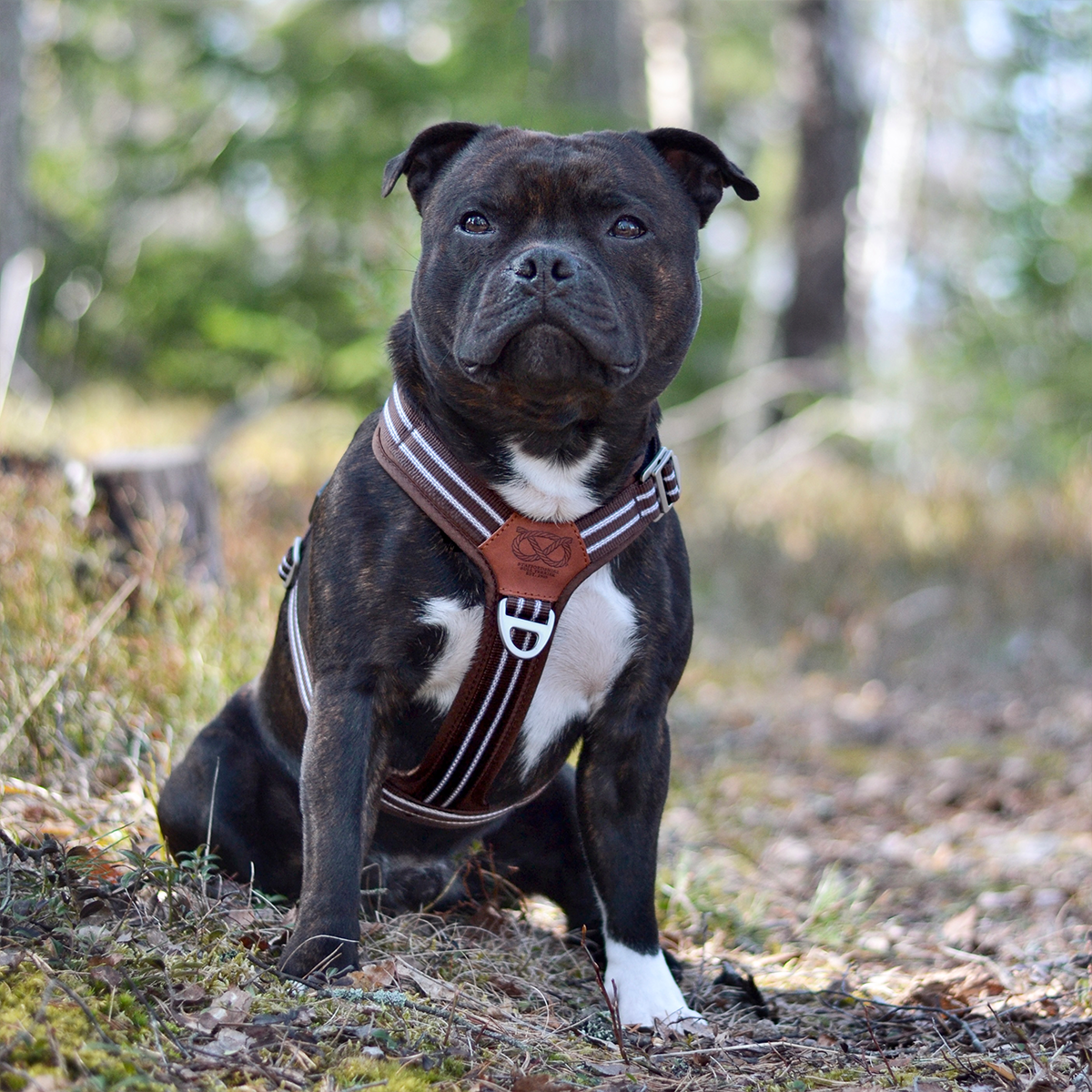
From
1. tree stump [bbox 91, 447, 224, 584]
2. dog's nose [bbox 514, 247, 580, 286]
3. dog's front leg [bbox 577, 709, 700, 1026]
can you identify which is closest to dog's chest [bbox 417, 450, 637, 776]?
dog's front leg [bbox 577, 709, 700, 1026]

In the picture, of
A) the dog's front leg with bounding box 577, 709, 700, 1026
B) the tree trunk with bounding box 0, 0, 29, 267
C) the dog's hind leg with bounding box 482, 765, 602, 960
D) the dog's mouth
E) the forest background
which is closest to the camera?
the dog's mouth

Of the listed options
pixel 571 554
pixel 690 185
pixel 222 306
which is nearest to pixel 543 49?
pixel 222 306

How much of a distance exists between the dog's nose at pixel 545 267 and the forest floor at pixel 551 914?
142 cm

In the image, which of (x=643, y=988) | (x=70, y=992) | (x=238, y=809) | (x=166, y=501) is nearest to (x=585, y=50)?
(x=166, y=501)

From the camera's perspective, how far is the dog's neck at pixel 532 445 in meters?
2.43

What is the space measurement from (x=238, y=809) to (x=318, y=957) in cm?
64

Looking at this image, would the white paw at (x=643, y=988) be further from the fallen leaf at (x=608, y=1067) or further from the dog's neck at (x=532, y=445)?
the dog's neck at (x=532, y=445)

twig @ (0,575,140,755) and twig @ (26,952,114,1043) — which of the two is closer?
twig @ (26,952,114,1043)

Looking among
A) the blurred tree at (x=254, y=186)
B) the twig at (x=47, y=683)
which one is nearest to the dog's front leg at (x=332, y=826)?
the twig at (x=47, y=683)

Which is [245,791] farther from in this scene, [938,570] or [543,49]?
[543,49]

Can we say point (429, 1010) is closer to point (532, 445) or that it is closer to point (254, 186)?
point (532, 445)

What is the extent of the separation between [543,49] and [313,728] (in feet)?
30.1

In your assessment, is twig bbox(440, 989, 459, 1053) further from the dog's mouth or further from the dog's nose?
the dog's nose

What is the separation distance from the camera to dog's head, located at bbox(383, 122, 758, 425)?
226 cm
